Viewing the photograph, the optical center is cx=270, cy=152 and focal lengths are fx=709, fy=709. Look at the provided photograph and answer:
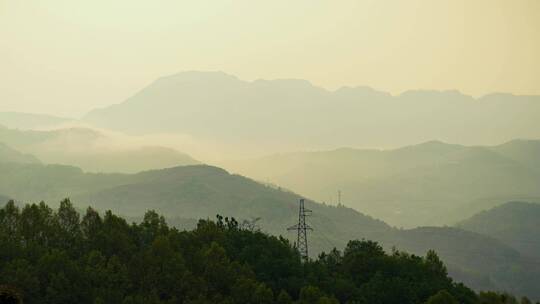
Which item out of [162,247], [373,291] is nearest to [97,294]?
[162,247]

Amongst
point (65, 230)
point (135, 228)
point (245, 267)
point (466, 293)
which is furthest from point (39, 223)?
point (466, 293)

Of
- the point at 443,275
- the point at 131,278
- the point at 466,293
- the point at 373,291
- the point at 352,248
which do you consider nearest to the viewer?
the point at 131,278

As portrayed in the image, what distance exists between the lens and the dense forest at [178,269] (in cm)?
9662

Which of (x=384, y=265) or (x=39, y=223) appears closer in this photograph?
(x=39, y=223)

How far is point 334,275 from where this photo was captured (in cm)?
12175

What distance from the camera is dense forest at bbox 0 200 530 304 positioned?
96.6 meters

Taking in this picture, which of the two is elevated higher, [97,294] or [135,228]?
[135,228]

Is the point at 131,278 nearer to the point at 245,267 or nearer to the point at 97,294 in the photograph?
the point at 97,294

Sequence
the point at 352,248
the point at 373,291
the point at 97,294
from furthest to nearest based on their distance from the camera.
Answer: the point at 352,248 → the point at 373,291 → the point at 97,294

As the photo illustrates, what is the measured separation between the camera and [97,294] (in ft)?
312

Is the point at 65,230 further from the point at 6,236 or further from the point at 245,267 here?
the point at 245,267

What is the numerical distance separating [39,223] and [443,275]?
236 feet

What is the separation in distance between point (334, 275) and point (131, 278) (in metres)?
36.8

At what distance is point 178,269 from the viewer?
332ft
